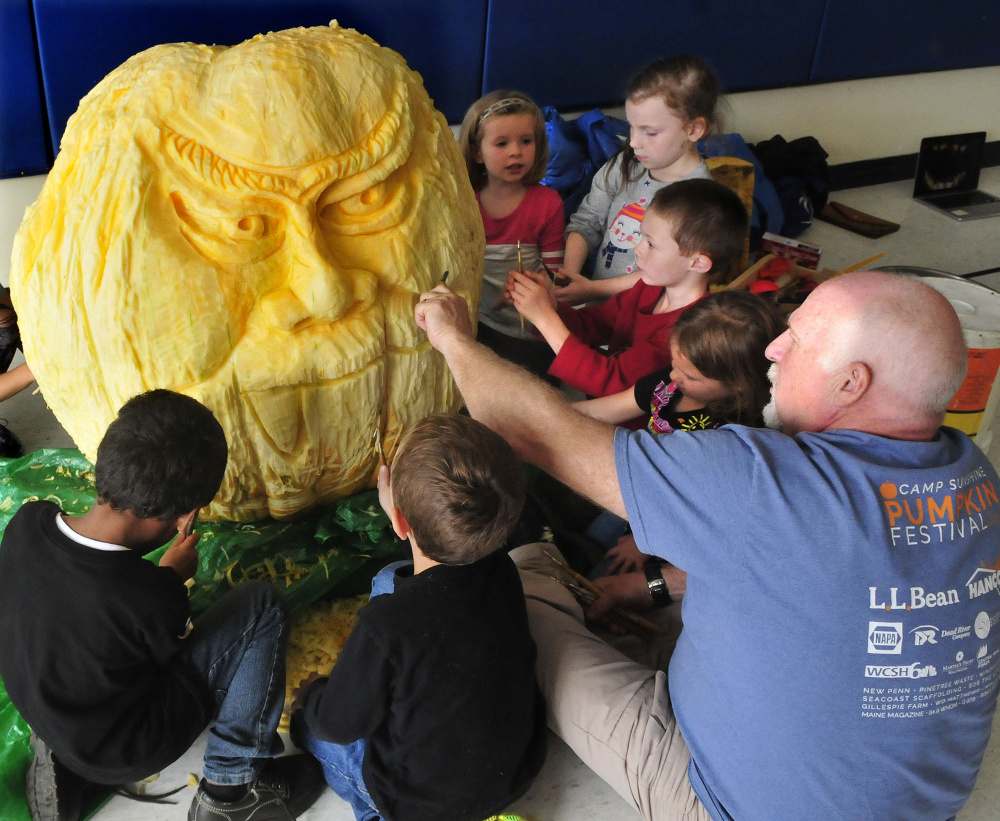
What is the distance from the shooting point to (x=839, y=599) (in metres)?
1.25

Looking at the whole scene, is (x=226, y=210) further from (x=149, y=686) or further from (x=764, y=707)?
(x=764, y=707)

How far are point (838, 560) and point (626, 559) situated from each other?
3.10 feet

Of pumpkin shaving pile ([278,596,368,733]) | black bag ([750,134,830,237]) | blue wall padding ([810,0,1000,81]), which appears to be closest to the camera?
pumpkin shaving pile ([278,596,368,733])

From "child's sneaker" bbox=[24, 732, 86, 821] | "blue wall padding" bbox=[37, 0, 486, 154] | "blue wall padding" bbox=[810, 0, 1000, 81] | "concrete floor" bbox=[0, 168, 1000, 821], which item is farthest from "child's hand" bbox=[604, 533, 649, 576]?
"blue wall padding" bbox=[810, 0, 1000, 81]

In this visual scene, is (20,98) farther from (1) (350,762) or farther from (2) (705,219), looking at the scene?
(1) (350,762)

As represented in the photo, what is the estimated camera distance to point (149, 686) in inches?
59.2

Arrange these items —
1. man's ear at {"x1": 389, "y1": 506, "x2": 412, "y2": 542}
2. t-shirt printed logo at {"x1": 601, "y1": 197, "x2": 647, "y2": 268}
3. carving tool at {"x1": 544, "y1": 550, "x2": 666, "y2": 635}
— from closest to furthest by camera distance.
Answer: man's ear at {"x1": 389, "y1": 506, "x2": 412, "y2": 542}
carving tool at {"x1": 544, "y1": 550, "x2": 666, "y2": 635}
t-shirt printed logo at {"x1": 601, "y1": 197, "x2": 647, "y2": 268}

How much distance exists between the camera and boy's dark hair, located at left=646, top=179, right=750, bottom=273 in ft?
7.04

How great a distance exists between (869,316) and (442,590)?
803 millimetres

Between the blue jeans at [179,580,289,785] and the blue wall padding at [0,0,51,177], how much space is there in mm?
1952

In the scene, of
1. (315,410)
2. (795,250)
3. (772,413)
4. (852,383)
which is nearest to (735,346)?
(772,413)

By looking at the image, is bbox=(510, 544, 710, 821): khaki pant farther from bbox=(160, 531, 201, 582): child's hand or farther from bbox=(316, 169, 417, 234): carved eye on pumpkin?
bbox=(316, 169, 417, 234): carved eye on pumpkin

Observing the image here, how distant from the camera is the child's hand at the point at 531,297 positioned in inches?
85.2

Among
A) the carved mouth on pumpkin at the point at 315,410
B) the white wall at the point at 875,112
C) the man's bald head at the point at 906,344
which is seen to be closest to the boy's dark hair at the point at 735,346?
the man's bald head at the point at 906,344
